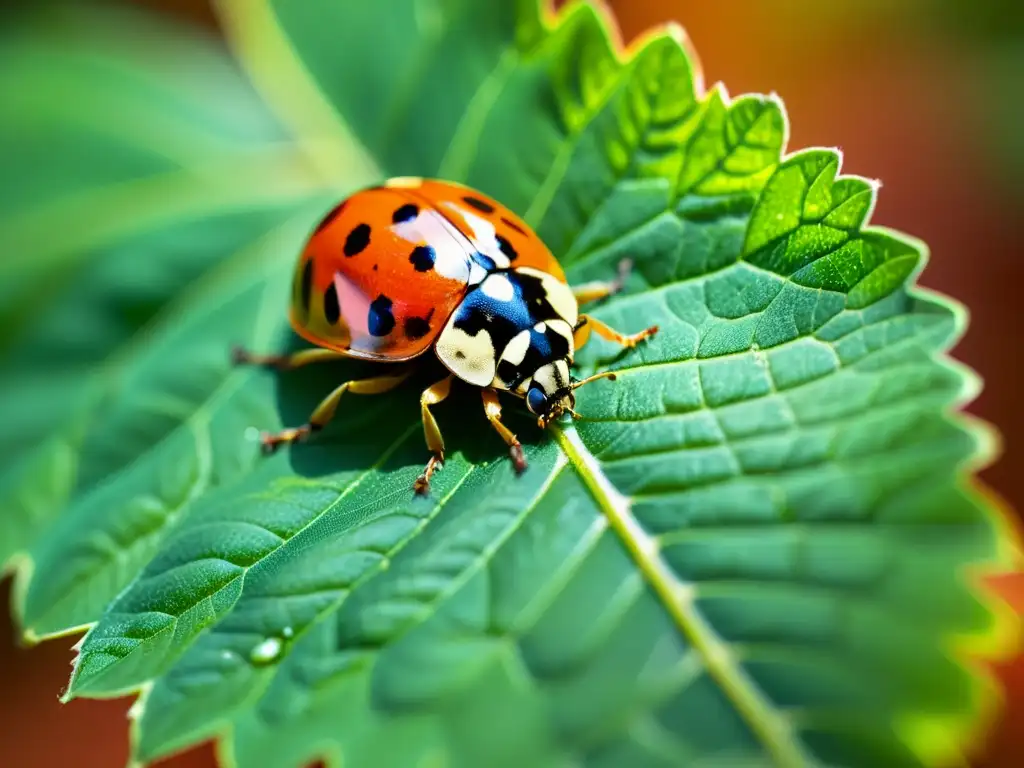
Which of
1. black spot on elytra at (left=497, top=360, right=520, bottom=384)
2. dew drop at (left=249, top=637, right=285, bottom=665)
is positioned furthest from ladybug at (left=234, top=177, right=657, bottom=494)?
dew drop at (left=249, top=637, right=285, bottom=665)

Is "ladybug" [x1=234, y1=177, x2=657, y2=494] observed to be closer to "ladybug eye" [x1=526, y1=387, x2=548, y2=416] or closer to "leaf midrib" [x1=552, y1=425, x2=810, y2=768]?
"ladybug eye" [x1=526, y1=387, x2=548, y2=416]

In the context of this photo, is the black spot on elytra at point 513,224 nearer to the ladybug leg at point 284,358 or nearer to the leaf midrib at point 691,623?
the ladybug leg at point 284,358

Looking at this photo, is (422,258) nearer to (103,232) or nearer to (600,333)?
(600,333)

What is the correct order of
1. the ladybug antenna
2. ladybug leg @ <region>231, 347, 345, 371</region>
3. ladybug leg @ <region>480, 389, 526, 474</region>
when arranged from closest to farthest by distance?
ladybug leg @ <region>480, 389, 526, 474</region>, the ladybug antenna, ladybug leg @ <region>231, 347, 345, 371</region>

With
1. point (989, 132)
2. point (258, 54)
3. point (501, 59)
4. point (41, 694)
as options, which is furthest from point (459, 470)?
point (989, 132)

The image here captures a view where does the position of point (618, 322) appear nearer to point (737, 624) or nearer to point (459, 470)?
point (459, 470)

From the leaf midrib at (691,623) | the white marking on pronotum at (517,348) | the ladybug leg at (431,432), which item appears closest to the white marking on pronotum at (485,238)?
the white marking on pronotum at (517,348)
